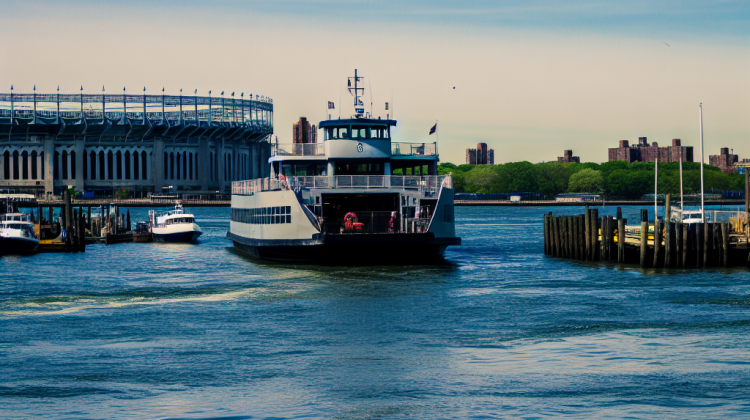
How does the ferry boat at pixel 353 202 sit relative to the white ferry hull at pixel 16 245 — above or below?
above

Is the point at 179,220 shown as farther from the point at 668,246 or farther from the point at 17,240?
the point at 668,246

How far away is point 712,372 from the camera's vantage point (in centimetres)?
2383

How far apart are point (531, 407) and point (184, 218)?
2494 inches

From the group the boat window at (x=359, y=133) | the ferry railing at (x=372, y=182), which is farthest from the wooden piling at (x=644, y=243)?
the boat window at (x=359, y=133)

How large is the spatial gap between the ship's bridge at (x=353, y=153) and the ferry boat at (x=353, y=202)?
53mm

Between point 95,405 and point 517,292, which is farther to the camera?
point 517,292

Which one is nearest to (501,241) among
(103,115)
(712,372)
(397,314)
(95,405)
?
(397,314)

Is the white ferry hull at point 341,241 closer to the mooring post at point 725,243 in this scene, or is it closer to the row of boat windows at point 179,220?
the mooring post at point 725,243

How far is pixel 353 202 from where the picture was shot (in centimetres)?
4956

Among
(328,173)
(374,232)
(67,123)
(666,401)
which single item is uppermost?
(67,123)

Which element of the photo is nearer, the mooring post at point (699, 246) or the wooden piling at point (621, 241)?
the mooring post at point (699, 246)

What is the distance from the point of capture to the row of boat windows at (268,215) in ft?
152

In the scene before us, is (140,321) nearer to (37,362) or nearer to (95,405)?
(37,362)

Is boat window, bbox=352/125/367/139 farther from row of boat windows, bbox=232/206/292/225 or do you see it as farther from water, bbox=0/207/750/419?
water, bbox=0/207/750/419
